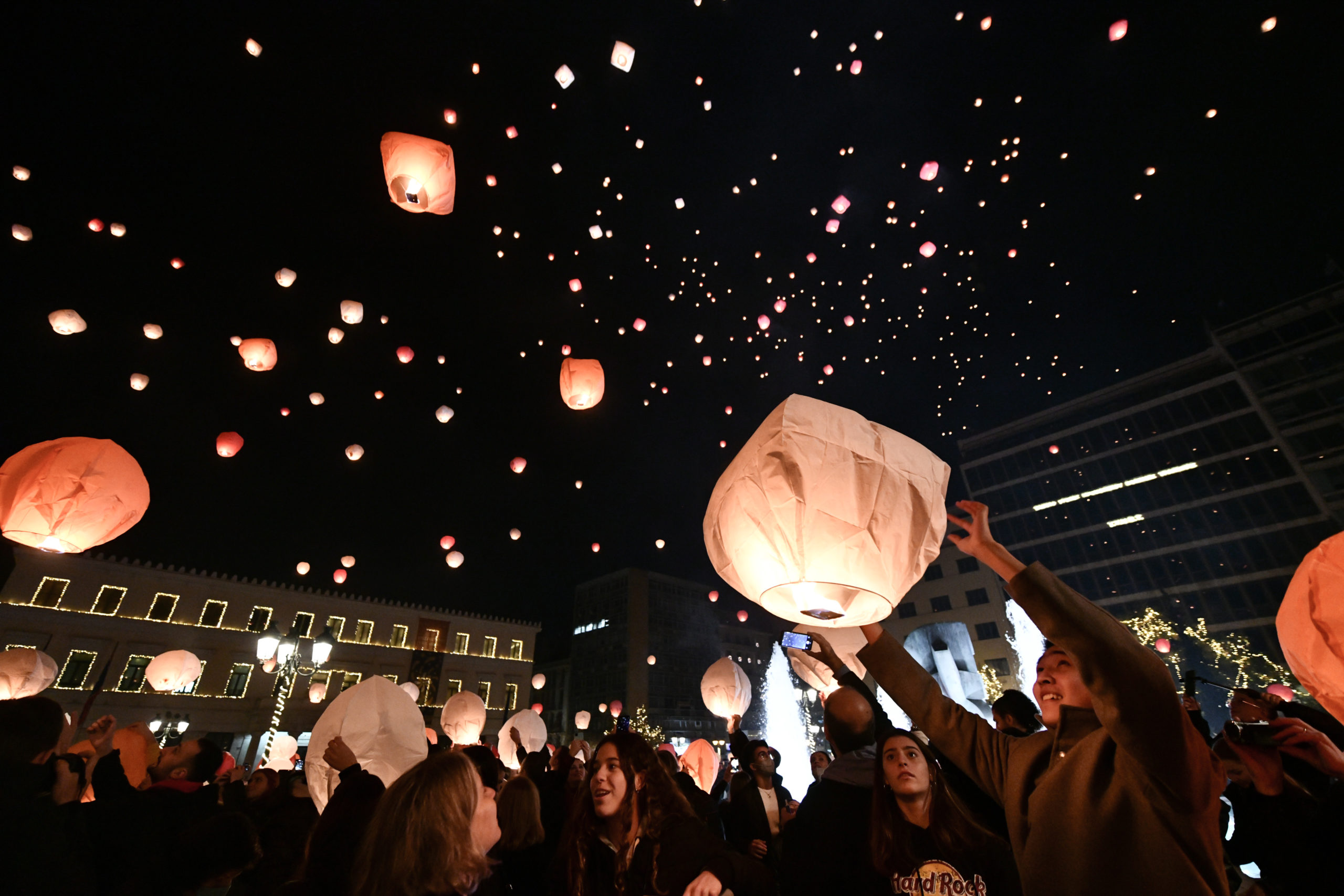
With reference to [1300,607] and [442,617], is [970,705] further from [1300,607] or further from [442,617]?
[442,617]

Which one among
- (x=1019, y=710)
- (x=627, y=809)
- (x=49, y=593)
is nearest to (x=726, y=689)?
(x=1019, y=710)

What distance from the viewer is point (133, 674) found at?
2147 centimetres

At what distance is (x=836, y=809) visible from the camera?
243 centimetres

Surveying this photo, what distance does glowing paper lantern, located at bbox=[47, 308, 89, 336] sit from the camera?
261 inches

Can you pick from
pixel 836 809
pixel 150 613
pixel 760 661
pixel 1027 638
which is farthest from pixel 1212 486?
pixel 150 613

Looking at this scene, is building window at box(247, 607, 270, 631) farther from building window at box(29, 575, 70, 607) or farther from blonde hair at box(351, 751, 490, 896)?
blonde hair at box(351, 751, 490, 896)

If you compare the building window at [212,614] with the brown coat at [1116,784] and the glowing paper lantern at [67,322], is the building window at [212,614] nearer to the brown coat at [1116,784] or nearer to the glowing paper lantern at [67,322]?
the glowing paper lantern at [67,322]

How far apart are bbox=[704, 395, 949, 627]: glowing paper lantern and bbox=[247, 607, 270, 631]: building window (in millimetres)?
29902

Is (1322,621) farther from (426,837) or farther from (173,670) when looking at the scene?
(173,670)

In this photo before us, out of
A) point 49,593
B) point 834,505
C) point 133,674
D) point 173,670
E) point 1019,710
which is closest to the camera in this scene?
point 834,505

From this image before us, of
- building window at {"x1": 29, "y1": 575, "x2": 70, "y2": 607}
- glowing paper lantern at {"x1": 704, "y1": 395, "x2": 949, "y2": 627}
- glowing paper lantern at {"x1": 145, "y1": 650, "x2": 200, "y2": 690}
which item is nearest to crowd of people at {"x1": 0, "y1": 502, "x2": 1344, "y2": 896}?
glowing paper lantern at {"x1": 704, "y1": 395, "x2": 949, "y2": 627}

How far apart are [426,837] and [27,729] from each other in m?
2.04

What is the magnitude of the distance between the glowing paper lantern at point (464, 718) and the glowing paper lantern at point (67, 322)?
7.09m

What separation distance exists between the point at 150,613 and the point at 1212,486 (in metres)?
52.4
